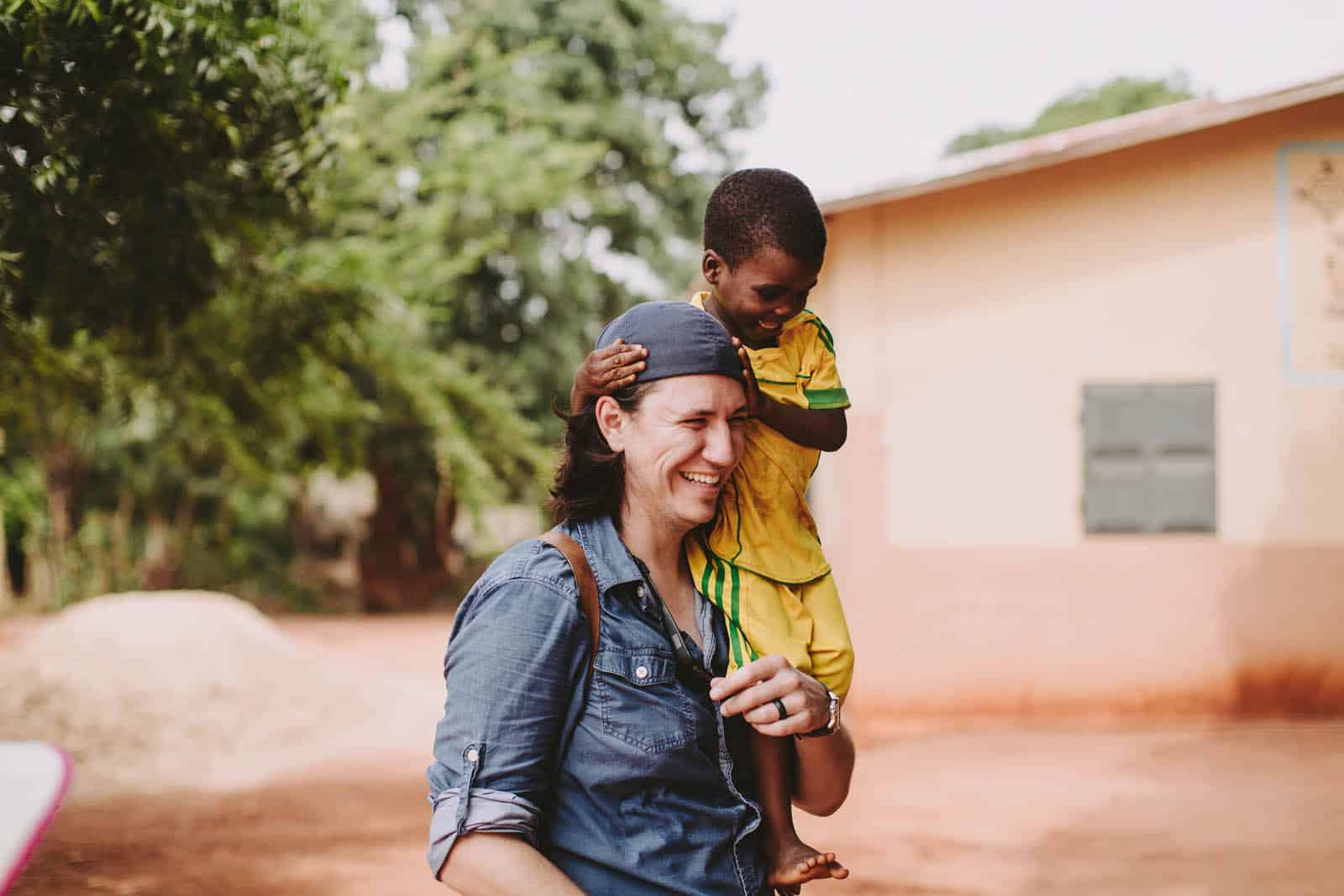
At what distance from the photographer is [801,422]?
2400mm

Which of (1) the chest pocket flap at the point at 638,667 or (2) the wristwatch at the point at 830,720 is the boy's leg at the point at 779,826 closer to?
(2) the wristwatch at the point at 830,720

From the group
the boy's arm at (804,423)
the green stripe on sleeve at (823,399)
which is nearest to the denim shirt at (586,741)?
the boy's arm at (804,423)

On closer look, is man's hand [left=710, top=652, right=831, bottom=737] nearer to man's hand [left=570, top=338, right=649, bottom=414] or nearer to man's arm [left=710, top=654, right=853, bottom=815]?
man's arm [left=710, top=654, right=853, bottom=815]

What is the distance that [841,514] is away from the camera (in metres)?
9.62

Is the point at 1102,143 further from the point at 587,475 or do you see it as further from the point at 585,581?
the point at 585,581

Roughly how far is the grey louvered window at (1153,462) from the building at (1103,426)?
0.06ft

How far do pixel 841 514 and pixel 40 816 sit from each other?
8.16m

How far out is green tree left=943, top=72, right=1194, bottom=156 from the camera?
3231 cm

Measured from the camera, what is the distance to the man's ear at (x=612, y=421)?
6.79ft

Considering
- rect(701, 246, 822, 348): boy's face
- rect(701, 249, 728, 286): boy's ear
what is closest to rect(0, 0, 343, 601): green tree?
rect(701, 249, 728, 286): boy's ear

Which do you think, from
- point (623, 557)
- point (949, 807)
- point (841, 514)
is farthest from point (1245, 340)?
point (623, 557)

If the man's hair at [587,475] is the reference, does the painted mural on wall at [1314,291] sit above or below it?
above

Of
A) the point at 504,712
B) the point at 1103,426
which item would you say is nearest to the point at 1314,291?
the point at 1103,426

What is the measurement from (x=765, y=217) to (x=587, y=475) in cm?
75
